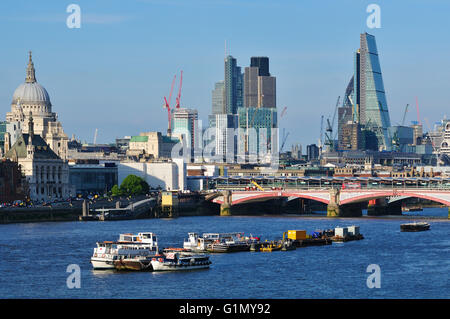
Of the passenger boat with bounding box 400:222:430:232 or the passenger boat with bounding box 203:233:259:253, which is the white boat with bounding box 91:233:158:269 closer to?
the passenger boat with bounding box 203:233:259:253

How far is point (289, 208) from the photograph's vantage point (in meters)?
131

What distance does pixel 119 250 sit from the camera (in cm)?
6025

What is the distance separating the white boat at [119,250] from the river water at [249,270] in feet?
2.79

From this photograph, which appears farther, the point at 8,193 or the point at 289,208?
the point at 289,208

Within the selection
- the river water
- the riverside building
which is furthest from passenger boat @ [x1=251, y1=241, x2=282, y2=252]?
the riverside building

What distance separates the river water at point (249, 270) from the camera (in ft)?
161

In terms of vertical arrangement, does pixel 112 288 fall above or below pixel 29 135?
below

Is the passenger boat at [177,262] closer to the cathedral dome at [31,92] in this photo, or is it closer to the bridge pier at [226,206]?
the bridge pier at [226,206]

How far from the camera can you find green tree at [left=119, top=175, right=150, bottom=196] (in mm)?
133625

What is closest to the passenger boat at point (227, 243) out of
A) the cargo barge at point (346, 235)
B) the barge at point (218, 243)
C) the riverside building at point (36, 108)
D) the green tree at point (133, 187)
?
the barge at point (218, 243)

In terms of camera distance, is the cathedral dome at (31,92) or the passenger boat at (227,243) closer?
the passenger boat at (227,243)
